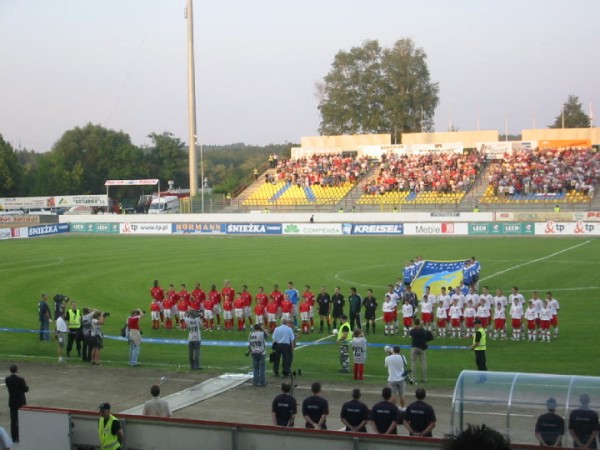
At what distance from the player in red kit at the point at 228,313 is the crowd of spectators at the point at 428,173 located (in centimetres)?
4832

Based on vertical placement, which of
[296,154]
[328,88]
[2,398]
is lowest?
[2,398]

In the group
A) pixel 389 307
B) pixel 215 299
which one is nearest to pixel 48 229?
pixel 215 299

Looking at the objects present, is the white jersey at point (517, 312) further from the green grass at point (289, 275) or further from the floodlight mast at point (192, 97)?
the floodlight mast at point (192, 97)

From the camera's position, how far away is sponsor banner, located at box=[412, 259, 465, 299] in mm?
28188

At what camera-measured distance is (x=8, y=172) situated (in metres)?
98.1

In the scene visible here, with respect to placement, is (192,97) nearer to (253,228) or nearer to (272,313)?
(253,228)

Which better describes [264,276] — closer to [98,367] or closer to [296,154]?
[98,367]

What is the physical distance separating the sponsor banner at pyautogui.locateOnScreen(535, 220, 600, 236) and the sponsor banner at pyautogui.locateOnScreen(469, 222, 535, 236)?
64 centimetres

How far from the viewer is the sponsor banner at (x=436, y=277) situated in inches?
1110

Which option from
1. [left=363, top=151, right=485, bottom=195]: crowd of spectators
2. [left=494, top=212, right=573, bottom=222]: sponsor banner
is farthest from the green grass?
[left=363, top=151, right=485, bottom=195]: crowd of spectators

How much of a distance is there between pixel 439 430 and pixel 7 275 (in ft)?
103

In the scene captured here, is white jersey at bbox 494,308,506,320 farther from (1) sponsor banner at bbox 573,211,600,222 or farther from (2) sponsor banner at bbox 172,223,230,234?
(2) sponsor banner at bbox 172,223,230,234

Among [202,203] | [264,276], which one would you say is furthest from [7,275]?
[202,203]

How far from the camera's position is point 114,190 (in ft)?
355
